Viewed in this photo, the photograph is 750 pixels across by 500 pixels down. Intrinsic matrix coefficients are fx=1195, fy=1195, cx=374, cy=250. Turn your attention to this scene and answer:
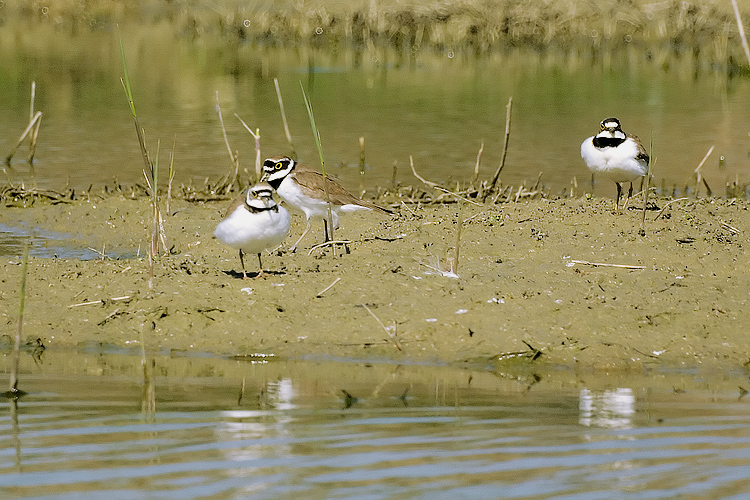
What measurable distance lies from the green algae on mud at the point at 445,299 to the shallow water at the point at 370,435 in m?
0.45

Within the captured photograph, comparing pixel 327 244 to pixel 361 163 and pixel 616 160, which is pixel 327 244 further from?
pixel 361 163

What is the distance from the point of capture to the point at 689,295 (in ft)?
27.1

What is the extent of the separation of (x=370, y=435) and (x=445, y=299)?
2.78 m

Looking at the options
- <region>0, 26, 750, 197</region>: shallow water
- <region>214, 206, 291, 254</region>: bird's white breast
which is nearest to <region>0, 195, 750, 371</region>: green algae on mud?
<region>214, 206, 291, 254</region>: bird's white breast

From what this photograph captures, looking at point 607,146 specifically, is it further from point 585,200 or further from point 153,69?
point 153,69

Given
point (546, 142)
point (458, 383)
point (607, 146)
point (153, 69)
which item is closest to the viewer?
point (458, 383)

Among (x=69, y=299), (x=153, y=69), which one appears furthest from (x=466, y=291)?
(x=153, y=69)

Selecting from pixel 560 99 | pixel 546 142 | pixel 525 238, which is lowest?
pixel 525 238

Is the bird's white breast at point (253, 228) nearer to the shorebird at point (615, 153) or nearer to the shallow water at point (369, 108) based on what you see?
the shorebird at point (615, 153)

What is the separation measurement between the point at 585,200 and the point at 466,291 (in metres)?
3.40

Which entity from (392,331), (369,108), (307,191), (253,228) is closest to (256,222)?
(253,228)

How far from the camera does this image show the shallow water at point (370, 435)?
4793 mm

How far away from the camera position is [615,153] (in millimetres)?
10508

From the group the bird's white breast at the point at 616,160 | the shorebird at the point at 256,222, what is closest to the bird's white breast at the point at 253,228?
the shorebird at the point at 256,222
